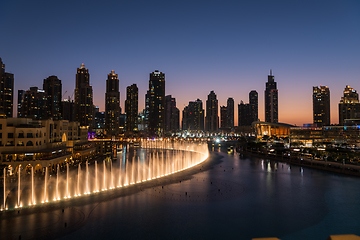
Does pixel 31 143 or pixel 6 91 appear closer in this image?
pixel 31 143

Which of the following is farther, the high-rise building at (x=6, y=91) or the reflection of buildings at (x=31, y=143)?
the high-rise building at (x=6, y=91)

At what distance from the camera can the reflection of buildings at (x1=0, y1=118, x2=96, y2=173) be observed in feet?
165

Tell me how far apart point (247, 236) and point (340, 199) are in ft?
65.8

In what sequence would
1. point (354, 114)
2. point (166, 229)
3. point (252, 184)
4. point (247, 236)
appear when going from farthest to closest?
1. point (354, 114)
2. point (252, 184)
3. point (166, 229)
4. point (247, 236)

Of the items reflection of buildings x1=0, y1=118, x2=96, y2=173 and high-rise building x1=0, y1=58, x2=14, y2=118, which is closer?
reflection of buildings x1=0, y1=118, x2=96, y2=173

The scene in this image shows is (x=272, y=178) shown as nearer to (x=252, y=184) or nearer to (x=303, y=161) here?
(x=252, y=184)

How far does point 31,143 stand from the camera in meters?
54.0

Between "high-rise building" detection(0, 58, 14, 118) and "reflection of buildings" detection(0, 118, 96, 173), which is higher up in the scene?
"high-rise building" detection(0, 58, 14, 118)

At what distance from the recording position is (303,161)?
65.9 metres

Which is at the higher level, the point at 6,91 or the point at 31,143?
the point at 6,91

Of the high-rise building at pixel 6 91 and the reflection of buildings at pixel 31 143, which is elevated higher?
the high-rise building at pixel 6 91

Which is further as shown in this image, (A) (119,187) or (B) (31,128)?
(B) (31,128)

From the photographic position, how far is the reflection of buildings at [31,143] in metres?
50.2

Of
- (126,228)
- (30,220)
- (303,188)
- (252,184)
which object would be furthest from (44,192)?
(303,188)
